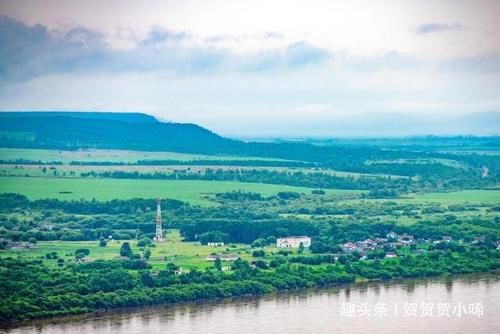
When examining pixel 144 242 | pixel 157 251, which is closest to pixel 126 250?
pixel 157 251

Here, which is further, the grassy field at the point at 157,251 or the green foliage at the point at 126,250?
the green foliage at the point at 126,250

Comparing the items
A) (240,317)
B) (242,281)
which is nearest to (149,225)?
(242,281)

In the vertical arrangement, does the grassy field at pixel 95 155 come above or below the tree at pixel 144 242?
above

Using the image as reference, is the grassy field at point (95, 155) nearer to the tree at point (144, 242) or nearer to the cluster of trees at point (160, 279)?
the tree at point (144, 242)

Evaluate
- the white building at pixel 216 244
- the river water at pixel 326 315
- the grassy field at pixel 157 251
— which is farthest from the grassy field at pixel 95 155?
the river water at pixel 326 315

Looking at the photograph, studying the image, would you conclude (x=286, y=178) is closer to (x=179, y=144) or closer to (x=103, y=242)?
(x=179, y=144)
